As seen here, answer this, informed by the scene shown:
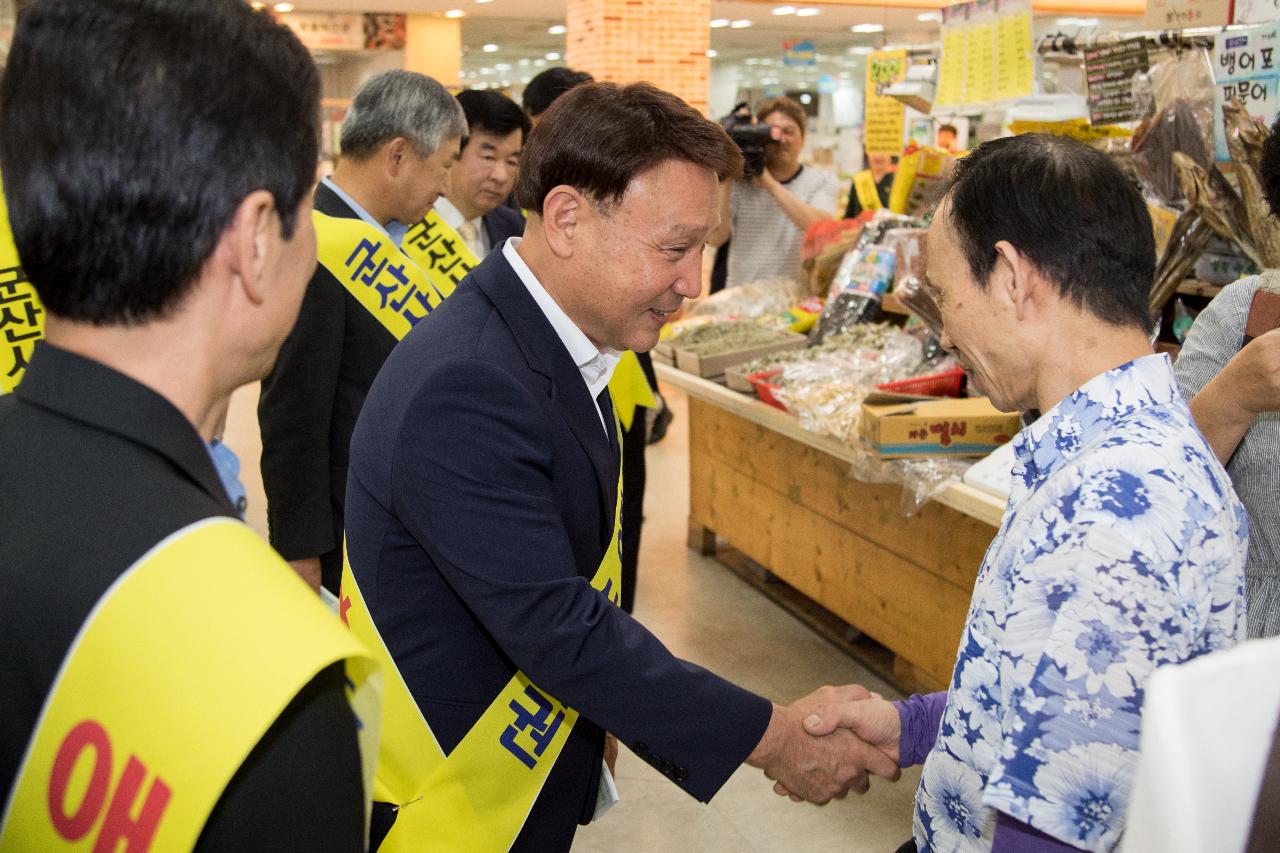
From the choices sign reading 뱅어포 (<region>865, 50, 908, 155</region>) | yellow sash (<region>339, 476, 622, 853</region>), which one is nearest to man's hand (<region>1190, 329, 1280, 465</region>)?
yellow sash (<region>339, 476, 622, 853</region>)

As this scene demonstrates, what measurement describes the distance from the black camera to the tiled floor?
1641 millimetres

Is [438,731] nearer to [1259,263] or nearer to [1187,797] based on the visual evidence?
[1187,797]

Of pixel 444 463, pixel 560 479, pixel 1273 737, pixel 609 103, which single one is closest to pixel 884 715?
pixel 560 479

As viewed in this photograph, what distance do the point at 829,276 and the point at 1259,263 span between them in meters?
2.10

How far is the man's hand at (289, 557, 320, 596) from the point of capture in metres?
2.49

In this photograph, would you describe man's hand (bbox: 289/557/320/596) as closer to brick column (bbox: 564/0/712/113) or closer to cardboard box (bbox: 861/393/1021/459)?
cardboard box (bbox: 861/393/1021/459)

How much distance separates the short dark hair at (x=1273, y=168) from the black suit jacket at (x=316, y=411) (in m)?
1.73

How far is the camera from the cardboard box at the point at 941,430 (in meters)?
3.05

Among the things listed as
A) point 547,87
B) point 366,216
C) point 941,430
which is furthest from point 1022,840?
point 547,87

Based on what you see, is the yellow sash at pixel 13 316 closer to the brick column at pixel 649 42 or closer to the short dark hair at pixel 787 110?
the short dark hair at pixel 787 110

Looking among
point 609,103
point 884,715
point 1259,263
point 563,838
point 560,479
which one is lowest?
point 563,838

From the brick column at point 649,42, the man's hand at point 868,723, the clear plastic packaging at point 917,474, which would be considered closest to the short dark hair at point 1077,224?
the man's hand at point 868,723

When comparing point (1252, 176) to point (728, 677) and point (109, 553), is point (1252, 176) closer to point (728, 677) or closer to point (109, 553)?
point (728, 677)

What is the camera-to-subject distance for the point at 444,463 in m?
1.44
